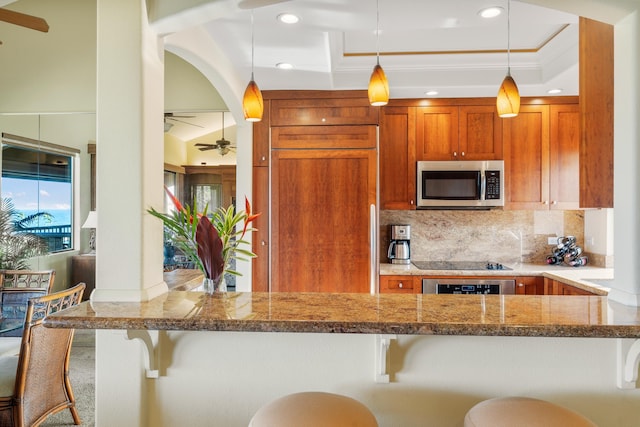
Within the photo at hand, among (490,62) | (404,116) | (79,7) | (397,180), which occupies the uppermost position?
(79,7)

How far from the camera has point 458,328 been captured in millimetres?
1145

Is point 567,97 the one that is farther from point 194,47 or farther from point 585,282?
point 194,47

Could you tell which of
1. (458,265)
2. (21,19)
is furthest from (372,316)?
(21,19)

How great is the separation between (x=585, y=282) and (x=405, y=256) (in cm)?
149

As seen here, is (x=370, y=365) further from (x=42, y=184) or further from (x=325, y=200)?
(x=42, y=184)

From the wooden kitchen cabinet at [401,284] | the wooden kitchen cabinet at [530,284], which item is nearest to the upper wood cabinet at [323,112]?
the wooden kitchen cabinet at [401,284]

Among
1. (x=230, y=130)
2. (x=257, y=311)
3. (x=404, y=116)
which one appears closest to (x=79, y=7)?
(x=230, y=130)

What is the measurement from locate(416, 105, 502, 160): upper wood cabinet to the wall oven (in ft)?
3.74

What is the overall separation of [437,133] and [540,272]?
4.92 feet

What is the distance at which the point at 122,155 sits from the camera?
58.2 inches

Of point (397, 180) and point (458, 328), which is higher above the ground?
point (397, 180)

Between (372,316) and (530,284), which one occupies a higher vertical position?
(372,316)

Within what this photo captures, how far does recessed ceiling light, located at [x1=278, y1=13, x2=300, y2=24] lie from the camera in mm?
2234

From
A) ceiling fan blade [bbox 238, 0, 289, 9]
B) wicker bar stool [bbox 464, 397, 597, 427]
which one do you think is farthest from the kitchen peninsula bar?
ceiling fan blade [bbox 238, 0, 289, 9]
